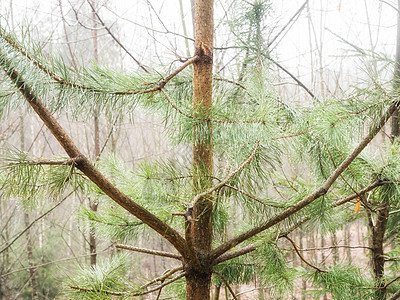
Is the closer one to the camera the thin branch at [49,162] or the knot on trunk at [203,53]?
the thin branch at [49,162]

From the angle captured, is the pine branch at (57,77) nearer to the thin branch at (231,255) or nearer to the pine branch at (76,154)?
the pine branch at (76,154)

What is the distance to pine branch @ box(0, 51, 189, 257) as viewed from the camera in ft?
2.53

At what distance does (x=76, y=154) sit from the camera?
0.89 m

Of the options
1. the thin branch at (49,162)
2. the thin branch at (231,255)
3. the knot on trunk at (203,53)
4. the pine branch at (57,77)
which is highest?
the knot on trunk at (203,53)

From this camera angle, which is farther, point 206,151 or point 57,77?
point 206,151

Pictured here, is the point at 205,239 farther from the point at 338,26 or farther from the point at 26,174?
the point at 338,26

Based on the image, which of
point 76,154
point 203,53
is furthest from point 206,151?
point 76,154

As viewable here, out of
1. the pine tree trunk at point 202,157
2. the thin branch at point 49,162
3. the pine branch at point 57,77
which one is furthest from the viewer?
the pine tree trunk at point 202,157

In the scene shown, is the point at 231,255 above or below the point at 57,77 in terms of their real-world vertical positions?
below

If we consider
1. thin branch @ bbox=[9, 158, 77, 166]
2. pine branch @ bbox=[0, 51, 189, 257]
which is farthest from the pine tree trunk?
thin branch @ bbox=[9, 158, 77, 166]

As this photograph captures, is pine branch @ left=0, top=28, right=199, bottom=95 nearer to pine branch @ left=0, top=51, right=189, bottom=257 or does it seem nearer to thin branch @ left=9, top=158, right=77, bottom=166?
pine branch @ left=0, top=51, right=189, bottom=257

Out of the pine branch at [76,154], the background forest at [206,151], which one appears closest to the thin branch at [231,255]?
the background forest at [206,151]

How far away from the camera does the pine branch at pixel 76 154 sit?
0.77 metres

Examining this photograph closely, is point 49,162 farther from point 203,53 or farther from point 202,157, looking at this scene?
point 203,53
